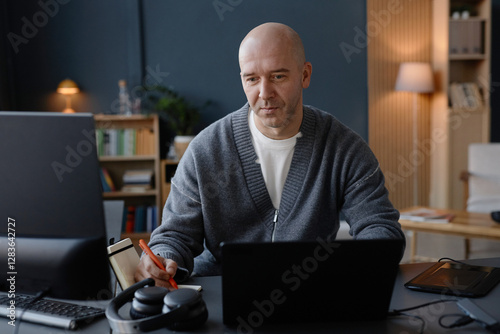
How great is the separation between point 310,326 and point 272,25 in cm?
92

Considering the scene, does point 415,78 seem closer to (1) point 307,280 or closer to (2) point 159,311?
(1) point 307,280

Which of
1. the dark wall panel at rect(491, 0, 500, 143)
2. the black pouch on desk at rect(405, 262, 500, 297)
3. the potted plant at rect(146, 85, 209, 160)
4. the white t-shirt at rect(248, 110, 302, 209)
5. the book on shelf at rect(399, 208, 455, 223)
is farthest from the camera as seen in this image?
the dark wall panel at rect(491, 0, 500, 143)

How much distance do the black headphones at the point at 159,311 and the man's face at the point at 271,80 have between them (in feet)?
2.31

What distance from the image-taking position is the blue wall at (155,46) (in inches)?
178

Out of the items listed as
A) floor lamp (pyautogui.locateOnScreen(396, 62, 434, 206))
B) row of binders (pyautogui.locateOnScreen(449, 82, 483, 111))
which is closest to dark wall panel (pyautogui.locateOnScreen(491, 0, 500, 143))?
row of binders (pyautogui.locateOnScreen(449, 82, 483, 111))

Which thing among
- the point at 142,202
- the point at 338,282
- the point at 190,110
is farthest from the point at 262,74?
the point at 142,202

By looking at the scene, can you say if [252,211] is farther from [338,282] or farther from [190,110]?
[190,110]

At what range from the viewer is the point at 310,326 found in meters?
1.00

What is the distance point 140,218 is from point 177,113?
95cm

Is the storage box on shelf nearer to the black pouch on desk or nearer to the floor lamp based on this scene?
the floor lamp

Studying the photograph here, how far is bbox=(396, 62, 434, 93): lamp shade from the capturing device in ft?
15.6

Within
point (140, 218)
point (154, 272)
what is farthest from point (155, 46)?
point (154, 272)

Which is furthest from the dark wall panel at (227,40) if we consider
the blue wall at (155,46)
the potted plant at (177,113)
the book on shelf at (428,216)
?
the book on shelf at (428,216)

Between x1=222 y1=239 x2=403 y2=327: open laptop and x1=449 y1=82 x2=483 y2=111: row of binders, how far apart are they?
4.37 m
